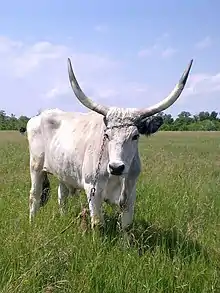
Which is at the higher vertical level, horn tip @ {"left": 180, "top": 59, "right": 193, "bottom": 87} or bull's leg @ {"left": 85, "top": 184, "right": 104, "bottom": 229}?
horn tip @ {"left": 180, "top": 59, "right": 193, "bottom": 87}

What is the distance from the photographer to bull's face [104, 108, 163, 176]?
583cm

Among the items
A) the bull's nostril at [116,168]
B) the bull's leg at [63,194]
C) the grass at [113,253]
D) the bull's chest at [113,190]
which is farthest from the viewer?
the bull's leg at [63,194]

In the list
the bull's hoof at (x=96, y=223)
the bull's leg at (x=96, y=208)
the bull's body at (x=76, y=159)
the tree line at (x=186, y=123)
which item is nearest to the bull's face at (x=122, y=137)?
the bull's body at (x=76, y=159)

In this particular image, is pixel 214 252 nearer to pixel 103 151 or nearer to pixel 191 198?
pixel 103 151

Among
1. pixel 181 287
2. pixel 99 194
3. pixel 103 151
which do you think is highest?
pixel 103 151

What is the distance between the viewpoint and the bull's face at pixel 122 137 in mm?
5828

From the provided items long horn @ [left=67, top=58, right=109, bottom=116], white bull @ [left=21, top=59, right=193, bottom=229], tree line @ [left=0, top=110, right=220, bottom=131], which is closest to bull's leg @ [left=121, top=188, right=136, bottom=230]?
white bull @ [left=21, top=59, right=193, bottom=229]

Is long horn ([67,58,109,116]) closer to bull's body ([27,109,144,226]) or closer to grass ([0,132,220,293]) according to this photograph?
bull's body ([27,109,144,226])

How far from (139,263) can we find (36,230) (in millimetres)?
1202

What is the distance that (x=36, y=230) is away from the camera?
5.61 metres

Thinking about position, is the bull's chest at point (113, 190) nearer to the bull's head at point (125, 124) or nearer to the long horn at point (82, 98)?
the bull's head at point (125, 124)

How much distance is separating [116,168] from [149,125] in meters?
0.94

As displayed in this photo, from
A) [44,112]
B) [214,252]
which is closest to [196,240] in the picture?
[214,252]

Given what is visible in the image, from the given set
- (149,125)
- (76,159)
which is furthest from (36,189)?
(149,125)
